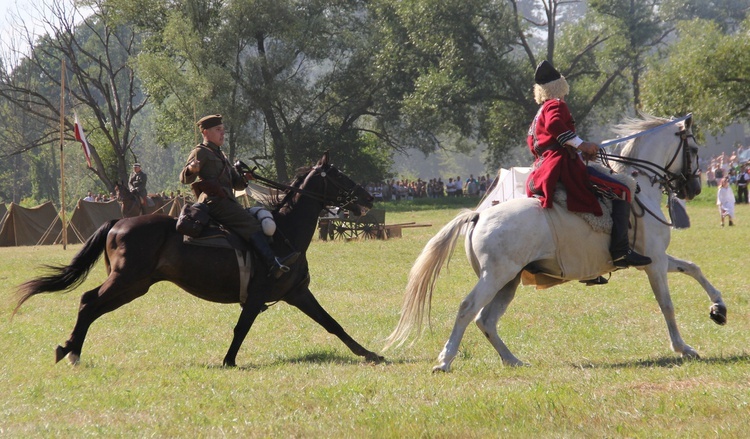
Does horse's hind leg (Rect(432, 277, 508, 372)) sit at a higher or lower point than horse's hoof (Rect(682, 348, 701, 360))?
higher

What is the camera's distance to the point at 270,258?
371 inches

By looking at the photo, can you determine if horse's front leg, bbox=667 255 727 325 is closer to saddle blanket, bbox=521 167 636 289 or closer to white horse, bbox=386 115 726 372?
white horse, bbox=386 115 726 372

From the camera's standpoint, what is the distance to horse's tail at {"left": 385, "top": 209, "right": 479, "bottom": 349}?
28.0 ft

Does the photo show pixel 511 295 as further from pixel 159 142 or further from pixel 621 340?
pixel 159 142

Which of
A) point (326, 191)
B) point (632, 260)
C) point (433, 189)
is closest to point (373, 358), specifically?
point (326, 191)

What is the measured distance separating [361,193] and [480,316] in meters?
2.02

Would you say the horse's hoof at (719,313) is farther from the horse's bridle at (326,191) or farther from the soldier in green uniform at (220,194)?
the soldier in green uniform at (220,194)

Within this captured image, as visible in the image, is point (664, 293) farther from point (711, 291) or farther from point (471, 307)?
point (471, 307)

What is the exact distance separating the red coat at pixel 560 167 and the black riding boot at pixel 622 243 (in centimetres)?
21

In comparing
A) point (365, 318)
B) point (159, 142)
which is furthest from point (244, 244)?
point (159, 142)

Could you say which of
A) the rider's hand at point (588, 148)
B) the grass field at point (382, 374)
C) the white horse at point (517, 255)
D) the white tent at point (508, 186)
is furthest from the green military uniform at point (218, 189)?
the white tent at point (508, 186)

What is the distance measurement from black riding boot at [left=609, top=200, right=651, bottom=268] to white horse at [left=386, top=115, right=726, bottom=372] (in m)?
0.10

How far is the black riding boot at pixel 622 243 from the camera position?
8844mm

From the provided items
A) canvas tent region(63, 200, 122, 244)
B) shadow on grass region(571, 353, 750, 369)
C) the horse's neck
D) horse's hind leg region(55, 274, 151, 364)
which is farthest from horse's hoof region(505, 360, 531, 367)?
canvas tent region(63, 200, 122, 244)
